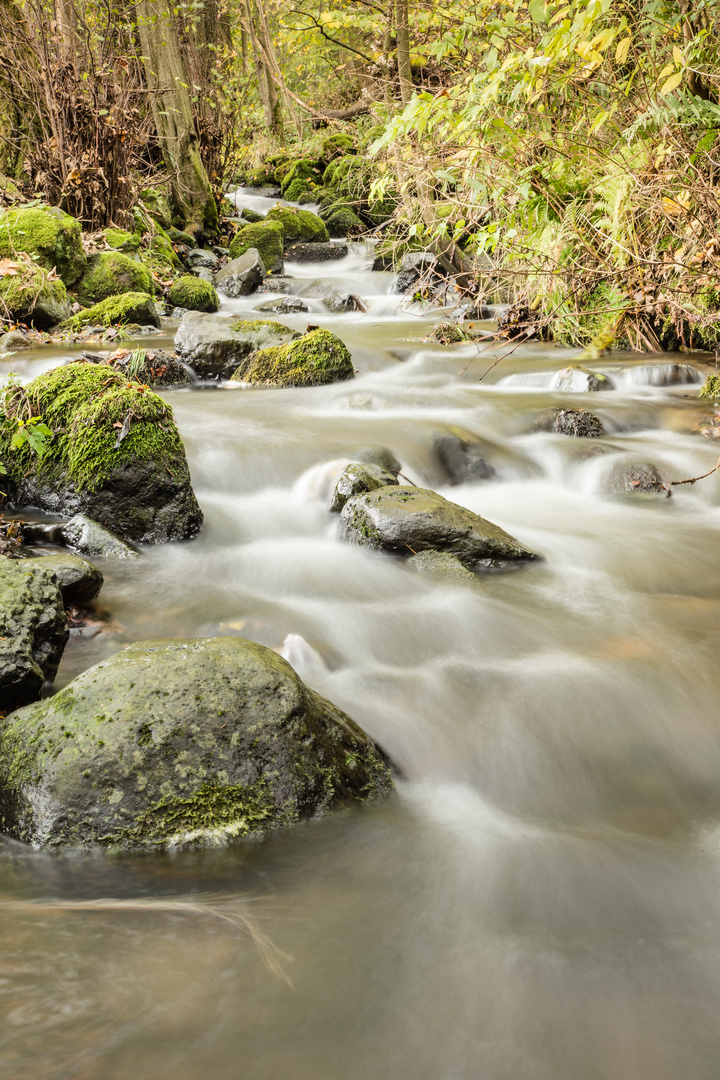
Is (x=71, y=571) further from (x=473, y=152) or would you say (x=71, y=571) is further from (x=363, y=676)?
(x=473, y=152)

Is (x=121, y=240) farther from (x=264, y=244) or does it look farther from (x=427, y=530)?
(x=427, y=530)

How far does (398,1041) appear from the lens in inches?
64.5

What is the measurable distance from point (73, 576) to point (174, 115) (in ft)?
44.1

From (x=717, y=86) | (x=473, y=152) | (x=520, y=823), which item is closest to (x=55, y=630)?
(x=520, y=823)

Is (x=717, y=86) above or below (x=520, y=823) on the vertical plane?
above

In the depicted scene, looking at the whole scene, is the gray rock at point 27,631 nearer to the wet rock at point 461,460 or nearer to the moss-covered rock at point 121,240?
the wet rock at point 461,460

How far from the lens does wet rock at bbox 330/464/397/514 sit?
493cm

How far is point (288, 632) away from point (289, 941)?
177 centimetres

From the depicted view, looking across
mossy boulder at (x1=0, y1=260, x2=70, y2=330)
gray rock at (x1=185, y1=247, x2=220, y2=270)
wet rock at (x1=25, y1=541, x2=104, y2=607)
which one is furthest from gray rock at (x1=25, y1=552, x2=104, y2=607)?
gray rock at (x1=185, y1=247, x2=220, y2=270)

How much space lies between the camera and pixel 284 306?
36.6 ft

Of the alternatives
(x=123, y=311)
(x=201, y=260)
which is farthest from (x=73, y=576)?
(x=201, y=260)

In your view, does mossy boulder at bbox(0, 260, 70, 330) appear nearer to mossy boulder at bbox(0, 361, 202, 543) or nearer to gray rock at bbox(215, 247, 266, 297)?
gray rock at bbox(215, 247, 266, 297)

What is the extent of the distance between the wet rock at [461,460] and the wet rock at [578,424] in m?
0.89

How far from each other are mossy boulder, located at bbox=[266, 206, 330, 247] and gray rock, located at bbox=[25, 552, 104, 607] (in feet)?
45.1
